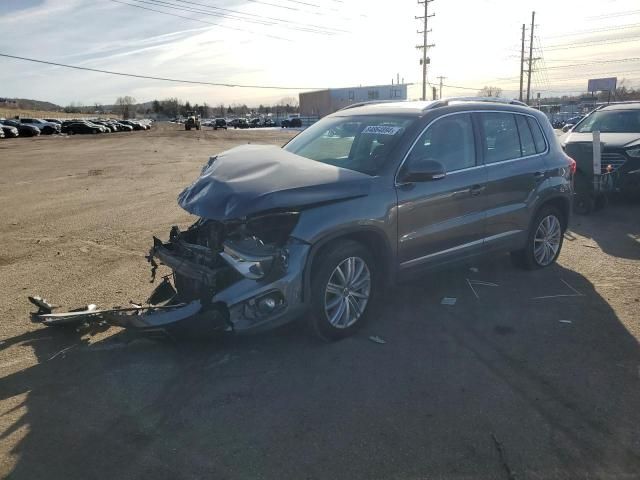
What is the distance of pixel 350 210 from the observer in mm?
4387

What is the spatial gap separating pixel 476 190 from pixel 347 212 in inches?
67.6

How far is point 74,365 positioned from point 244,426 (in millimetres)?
1632

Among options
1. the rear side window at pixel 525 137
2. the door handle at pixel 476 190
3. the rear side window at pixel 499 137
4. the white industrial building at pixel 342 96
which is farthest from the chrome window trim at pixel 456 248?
the white industrial building at pixel 342 96

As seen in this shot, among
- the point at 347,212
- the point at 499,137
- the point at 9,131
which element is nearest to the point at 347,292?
the point at 347,212

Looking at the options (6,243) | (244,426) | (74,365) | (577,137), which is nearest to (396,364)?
(244,426)

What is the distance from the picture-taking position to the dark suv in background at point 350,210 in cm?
409

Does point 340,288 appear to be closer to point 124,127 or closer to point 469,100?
point 469,100

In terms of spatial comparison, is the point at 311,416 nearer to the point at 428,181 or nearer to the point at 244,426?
the point at 244,426

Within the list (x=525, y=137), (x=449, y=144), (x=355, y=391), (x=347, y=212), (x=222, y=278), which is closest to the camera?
(x=355, y=391)

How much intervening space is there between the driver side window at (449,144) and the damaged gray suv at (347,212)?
1cm

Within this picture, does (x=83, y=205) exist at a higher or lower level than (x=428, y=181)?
lower

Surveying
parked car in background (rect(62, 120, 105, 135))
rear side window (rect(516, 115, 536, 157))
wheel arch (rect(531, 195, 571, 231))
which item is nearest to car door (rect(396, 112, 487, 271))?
rear side window (rect(516, 115, 536, 157))

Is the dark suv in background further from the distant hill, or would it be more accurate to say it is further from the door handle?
the distant hill

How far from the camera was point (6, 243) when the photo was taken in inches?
312
